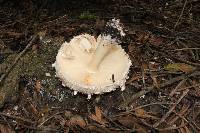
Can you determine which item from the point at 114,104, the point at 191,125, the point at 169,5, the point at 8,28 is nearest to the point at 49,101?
the point at 114,104

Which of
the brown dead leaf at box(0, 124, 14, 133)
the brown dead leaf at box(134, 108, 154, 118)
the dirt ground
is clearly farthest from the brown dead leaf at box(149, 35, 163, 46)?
the brown dead leaf at box(0, 124, 14, 133)

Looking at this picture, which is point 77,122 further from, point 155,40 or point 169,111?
point 155,40

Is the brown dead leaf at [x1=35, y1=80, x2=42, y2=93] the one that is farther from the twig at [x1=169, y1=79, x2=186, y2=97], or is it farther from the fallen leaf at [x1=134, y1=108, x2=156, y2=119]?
the twig at [x1=169, y1=79, x2=186, y2=97]

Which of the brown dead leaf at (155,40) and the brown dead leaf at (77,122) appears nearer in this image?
the brown dead leaf at (77,122)

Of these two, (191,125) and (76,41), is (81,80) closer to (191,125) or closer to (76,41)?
(76,41)

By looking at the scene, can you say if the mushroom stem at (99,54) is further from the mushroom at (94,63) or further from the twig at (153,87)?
the twig at (153,87)

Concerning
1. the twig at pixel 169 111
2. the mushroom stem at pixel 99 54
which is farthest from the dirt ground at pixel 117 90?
the mushroom stem at pixel 99 54
